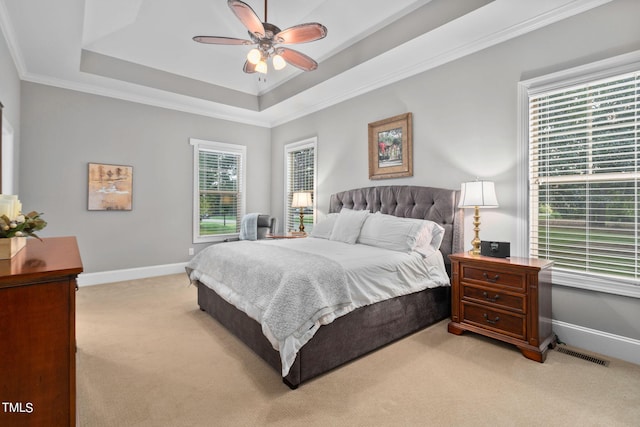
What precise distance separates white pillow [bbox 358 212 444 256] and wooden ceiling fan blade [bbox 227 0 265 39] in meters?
2.14

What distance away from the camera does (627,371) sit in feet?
7.36

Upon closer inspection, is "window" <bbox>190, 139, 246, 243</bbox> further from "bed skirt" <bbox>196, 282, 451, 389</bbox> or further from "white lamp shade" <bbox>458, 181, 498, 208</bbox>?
"white lamp shade" <bbox>458, 181, 498, 208</bbox>

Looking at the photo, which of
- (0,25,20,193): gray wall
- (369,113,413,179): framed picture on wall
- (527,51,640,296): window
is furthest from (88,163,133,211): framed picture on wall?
(527,51,640,296): window

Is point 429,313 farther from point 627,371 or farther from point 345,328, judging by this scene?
point 627,371

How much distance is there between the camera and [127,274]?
4.79 meters

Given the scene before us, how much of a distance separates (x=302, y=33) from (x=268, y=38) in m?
0.33

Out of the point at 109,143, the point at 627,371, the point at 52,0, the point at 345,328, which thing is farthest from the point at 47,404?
the point at 109,143

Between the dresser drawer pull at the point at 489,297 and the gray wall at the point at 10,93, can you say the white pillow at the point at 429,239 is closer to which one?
the dresser drawer pull at the point at 489,297

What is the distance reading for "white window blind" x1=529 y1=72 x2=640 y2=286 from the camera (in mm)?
2395

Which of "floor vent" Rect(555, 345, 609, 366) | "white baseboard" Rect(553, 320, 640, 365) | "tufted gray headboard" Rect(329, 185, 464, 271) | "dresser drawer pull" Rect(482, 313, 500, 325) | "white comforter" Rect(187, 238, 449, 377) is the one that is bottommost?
"floor vent" Rect(555, 345, 609, 366)

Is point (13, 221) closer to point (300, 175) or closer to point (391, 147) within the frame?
point (391, 147)

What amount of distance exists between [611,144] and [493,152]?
2.86ft

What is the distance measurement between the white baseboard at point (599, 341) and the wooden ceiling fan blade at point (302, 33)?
320 centimetres

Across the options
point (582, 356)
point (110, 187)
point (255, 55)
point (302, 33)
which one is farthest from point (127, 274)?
point (582, 356)
